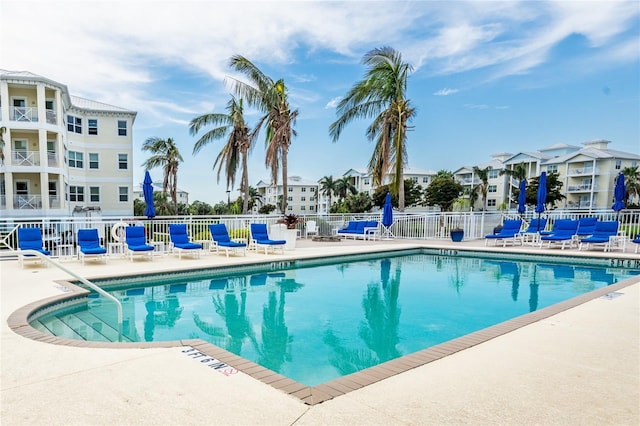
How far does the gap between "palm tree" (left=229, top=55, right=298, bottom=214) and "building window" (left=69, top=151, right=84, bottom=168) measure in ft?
49.7

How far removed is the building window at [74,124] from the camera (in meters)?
24.2

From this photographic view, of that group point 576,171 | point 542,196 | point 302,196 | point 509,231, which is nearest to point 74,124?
point 509,231

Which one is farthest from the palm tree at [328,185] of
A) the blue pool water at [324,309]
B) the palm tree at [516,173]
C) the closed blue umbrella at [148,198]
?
the blue pool water at [324,309]

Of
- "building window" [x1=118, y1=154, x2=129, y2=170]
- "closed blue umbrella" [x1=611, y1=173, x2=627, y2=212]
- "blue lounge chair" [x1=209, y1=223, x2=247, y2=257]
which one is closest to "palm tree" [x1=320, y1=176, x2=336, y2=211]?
"building window" [x1=118, y1=154, x2=129, y2=170]

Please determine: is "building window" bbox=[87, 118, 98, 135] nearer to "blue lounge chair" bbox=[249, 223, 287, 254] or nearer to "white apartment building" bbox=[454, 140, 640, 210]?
"blue lounge chair" bbox=[249, 223, 287, 254]

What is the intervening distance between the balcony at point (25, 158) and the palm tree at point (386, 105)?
17.6 meters

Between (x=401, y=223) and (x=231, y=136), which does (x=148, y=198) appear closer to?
(x=231, y=136)

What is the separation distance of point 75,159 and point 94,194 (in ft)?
8.39

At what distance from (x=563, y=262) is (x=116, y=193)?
85.5 feet

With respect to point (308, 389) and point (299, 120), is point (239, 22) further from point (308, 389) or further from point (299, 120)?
point (308, 389)

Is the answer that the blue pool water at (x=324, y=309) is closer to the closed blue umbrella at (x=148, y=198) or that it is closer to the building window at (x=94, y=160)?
the closed blue umbrella at (x=148, y=198)

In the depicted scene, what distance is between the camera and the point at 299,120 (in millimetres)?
16234

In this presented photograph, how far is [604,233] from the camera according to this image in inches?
504

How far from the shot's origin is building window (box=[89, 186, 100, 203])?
2519 cm
